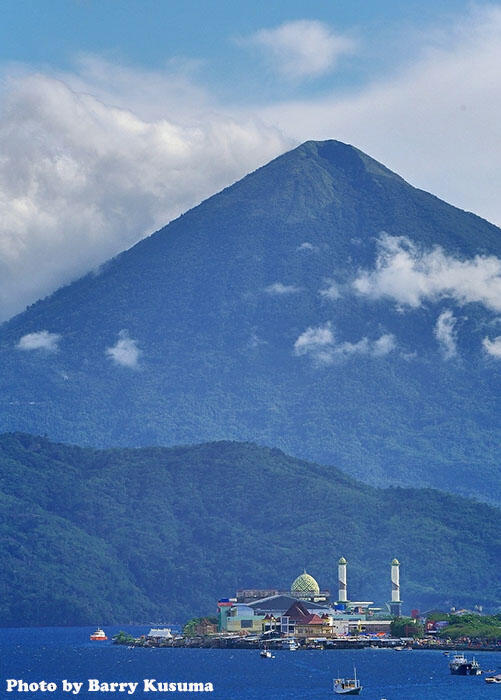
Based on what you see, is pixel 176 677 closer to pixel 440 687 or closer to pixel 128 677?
pixel 128 677

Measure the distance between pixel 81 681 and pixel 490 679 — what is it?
3839 cm

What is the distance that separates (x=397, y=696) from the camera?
173 metres

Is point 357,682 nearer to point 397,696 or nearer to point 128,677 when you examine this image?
point 397,696

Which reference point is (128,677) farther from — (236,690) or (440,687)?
(440,687)

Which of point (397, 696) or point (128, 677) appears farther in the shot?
point (128, 677)

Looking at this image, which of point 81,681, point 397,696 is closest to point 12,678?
point 81,681

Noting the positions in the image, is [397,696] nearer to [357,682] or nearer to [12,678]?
[357,682]

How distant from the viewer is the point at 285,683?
187 meters

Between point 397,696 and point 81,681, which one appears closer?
point 397,696

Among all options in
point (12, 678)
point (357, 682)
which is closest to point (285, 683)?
point (357, 682)

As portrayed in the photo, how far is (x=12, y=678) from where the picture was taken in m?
189

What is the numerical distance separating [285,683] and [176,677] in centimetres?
1024

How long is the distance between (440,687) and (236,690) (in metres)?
19.9

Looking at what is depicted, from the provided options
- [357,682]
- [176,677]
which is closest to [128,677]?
[176,677]
